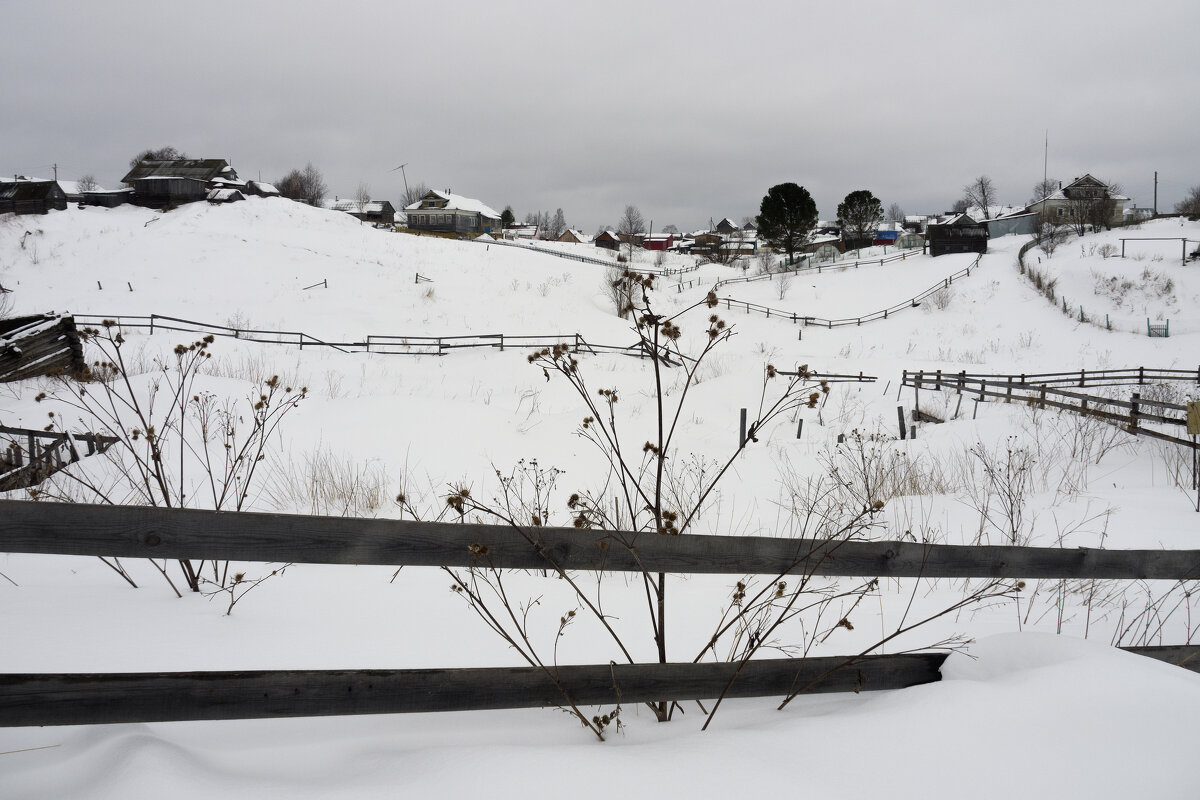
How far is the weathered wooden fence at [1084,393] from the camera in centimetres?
1302

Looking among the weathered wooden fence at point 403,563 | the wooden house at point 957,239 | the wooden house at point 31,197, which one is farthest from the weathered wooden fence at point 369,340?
the wooden house at point 957,239

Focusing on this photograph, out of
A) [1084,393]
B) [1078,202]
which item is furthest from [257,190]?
[1078,202]

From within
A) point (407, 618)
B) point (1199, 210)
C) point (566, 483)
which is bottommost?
point (566, 483)

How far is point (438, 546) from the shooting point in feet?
9.34

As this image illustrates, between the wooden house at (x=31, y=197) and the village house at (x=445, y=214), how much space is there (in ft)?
119

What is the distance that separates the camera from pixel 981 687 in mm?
3193

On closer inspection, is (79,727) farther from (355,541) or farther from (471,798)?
(471,798)

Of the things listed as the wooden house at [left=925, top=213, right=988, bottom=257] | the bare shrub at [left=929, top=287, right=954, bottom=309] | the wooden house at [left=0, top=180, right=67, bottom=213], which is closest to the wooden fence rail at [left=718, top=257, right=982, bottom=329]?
the bare shrub at [left=929, top=287, right=954, bottom=309]

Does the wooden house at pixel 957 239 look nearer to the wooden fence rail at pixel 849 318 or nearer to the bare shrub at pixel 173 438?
the wooden fence rail at pixel 849 318

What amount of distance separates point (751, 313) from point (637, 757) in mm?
48798

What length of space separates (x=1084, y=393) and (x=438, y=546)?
965 inches

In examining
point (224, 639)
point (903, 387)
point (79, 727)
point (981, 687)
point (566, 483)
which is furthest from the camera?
point (903, 387)

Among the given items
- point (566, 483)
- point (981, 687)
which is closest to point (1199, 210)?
point (566, 483)

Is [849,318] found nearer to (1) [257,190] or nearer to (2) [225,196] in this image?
(2) [225,196]
